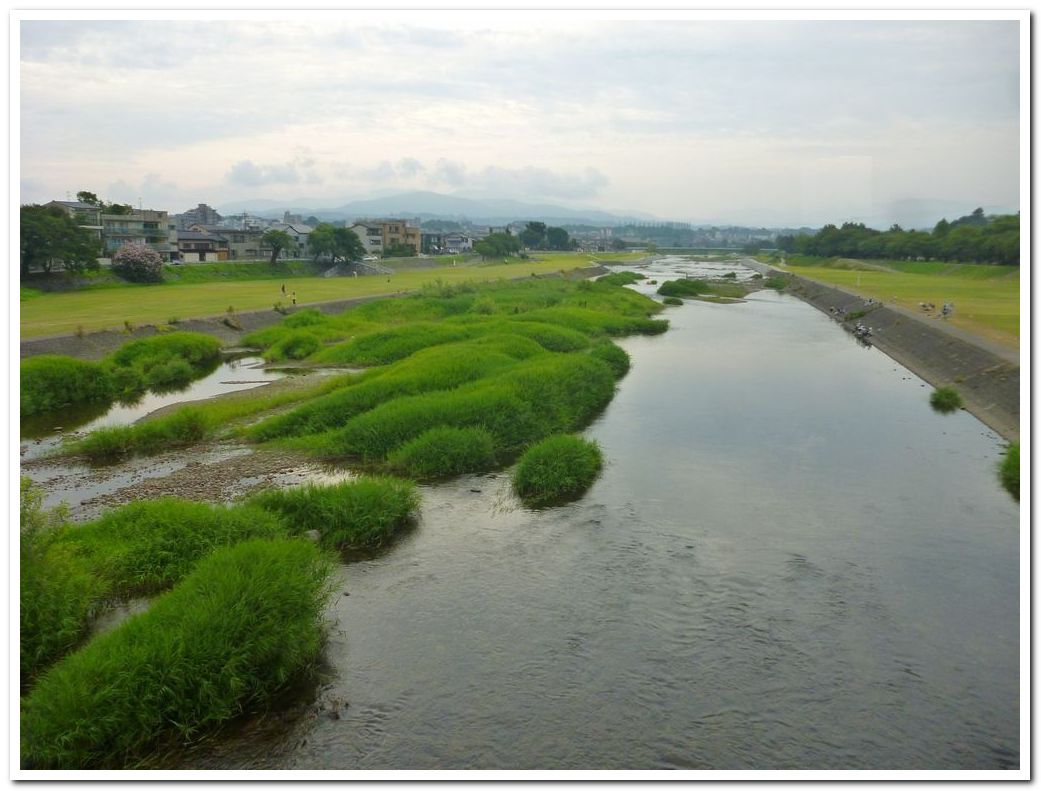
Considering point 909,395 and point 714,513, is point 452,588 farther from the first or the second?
point 909,395

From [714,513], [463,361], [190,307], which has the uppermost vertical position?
[190,307]

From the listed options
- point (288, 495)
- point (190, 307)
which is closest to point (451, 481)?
point (288, 495)

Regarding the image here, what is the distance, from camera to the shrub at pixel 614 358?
2642cm

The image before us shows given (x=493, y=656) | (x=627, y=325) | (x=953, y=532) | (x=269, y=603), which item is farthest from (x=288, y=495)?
(x=627, y=325)

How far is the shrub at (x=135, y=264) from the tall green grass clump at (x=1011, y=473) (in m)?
51.7

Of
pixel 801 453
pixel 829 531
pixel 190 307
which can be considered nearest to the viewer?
pixel 829 531

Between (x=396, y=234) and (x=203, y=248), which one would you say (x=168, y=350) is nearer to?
(x=203, y=248)

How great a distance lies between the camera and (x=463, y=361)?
71.9ft

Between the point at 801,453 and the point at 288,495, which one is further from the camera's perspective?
the point at 801,453

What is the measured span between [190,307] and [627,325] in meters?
22.5

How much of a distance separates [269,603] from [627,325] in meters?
33.1

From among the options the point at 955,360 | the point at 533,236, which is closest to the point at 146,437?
the point at 955,360

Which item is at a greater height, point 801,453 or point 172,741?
point 801,453

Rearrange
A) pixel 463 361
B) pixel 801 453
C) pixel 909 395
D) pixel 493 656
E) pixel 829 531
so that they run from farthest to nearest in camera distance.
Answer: pixel 909 395 < pixel 463 361 < pixel 801 453 < pixel 829 531 < pixel 493 656
